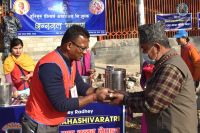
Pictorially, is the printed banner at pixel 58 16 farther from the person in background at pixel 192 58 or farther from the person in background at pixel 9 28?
the person in background at pixel 192 58

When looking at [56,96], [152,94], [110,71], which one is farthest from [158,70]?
[110,71]

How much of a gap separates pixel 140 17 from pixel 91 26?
10.5 ft

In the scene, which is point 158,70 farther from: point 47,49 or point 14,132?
point 47,49

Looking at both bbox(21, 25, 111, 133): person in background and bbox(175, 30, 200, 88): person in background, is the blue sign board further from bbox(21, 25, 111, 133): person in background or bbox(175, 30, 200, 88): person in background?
bbox(21, 25, 111, 133): person in background

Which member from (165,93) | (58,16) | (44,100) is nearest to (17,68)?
(44,100)

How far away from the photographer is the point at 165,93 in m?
3.15

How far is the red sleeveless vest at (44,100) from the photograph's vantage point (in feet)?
11.9

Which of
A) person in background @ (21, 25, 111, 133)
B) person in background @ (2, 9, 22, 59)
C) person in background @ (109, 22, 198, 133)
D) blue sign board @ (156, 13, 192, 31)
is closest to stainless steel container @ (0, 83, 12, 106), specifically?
person in background @ (21, 25, 111, 133)

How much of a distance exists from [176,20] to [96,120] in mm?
11483

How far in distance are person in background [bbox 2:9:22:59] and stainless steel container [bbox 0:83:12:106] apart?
7.96 metres

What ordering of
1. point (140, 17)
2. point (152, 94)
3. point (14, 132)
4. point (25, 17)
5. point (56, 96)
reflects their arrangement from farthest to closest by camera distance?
point (25, 17) → point (140, 17) → point (14, 132) → point (56, 96) → point (152, 94)

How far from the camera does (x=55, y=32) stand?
14633mm

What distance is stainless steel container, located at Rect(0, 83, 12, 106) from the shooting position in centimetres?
506

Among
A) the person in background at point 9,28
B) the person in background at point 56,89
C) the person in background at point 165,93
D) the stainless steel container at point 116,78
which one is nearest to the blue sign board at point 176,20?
the person in background at point 9,28
